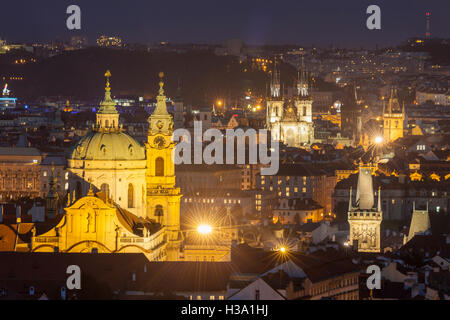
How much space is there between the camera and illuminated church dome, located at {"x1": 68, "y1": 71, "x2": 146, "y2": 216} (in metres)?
49.9

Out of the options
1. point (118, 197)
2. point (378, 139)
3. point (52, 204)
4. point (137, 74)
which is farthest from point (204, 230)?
point (137, 74)

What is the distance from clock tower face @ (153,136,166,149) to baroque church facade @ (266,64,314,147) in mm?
68443

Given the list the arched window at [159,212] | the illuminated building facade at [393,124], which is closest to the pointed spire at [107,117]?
the arched window at [159,212]

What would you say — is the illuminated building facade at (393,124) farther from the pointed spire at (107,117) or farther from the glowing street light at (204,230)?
the pointed spire at (107,117)

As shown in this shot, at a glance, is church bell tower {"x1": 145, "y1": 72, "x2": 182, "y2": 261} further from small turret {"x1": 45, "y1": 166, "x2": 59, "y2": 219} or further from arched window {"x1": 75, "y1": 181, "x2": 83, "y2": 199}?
arched window {"x1": 75, "y1": 181, "x2": 83, "y2": 199}

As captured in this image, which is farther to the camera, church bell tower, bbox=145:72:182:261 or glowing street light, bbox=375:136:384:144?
glowing street light, bbox=375:136:384:144

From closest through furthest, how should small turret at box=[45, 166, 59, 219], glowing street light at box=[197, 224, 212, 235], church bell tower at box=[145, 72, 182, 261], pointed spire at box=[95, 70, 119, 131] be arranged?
pointed spire at box=[95, 70, 119, 131], small turret at box=[45, 166, 59, 219], church bell tower at box=[145, 72, 182, 261], glowing street light at box=[197, 224, 212, 235]

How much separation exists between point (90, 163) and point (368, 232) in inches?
684

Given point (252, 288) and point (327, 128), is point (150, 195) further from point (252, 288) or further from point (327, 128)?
point (327, 128)

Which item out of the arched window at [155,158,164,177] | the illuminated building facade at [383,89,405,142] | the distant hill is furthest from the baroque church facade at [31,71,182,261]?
the distant hill

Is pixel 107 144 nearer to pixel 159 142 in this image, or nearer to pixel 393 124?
pixel 159 142

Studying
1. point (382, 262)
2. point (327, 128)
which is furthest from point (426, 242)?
point (327, 128)

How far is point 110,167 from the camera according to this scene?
49.8 meters

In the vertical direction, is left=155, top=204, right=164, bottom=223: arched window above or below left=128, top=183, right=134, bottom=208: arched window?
below
